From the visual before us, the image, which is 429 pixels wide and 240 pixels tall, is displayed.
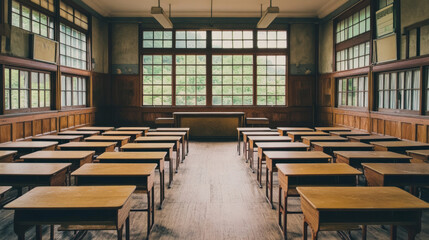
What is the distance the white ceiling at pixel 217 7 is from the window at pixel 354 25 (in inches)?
21.8

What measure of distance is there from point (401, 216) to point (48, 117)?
720 cm

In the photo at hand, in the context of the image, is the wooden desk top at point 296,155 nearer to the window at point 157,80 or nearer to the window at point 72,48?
the window at point 72,48

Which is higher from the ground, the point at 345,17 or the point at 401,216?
the point at 345,17

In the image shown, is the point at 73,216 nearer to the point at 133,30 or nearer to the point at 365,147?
the point at 365,147

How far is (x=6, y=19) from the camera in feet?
18.2

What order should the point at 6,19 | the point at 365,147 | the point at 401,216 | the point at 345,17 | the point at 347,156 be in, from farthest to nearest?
the point at 345,17 → the point at 6,19 → the point at 365,147 → the point at 347,156 → the point at 401,216

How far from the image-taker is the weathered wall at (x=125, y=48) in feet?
34.7

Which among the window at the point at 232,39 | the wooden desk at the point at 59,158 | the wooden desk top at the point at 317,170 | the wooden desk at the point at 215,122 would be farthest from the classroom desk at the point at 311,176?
the window at the point at 232,39

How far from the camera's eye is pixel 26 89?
644cm

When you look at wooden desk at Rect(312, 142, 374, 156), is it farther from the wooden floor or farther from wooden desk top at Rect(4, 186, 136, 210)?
wooden desk top at Rect(4, 186, 136, 210)

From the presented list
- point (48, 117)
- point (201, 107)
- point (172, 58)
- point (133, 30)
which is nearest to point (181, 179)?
point (48, 117)

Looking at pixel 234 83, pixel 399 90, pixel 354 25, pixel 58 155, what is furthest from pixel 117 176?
pixel 234 83

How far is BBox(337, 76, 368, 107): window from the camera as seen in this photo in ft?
26.6

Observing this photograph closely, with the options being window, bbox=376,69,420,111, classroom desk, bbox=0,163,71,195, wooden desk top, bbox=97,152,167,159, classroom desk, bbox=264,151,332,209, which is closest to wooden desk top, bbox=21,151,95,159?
wooden desk top, bbox=97,152,167,159
